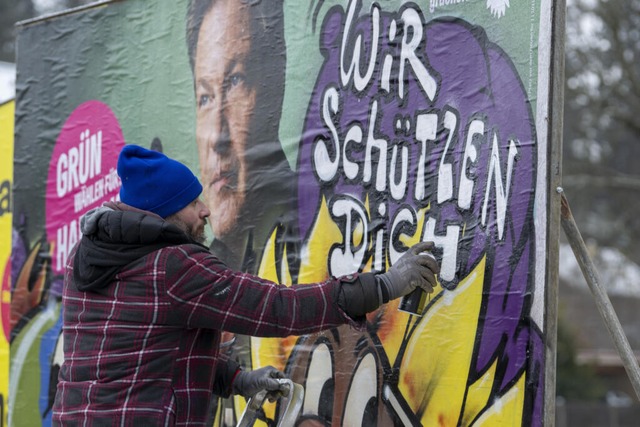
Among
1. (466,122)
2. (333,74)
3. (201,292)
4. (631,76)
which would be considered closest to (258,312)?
(201,292)

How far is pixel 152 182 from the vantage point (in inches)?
115

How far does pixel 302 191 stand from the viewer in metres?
3.70

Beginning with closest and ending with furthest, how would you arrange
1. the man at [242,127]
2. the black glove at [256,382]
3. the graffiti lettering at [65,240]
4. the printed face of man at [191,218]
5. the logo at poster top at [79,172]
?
the printed face of man at [191,218] < the black glove at [256,382] < the man at [242,127] < the logo at poster top at [79,172] < the graffiti lettering at [65,240]

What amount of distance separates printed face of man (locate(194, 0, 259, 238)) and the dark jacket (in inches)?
45.1

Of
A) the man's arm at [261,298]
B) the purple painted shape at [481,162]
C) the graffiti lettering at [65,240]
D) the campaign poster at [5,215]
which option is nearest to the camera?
the man's arm at [261,298]

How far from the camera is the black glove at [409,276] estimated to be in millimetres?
2799

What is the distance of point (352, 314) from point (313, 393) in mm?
859

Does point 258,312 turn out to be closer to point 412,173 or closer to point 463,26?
point 412,173

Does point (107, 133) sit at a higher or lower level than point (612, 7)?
lower

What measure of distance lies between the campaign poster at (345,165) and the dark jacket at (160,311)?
17.8 inches

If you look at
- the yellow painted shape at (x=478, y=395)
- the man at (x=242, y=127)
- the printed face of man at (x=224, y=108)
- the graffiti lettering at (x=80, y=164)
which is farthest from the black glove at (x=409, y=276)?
the graffiti lettering at (x=80, y=164)

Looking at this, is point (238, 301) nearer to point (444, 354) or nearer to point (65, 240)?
point (444, 354)

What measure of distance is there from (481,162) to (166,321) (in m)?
1.14

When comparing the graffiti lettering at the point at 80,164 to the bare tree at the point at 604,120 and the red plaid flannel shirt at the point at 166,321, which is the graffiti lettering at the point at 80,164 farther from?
the bare tree at the point at 604,120
